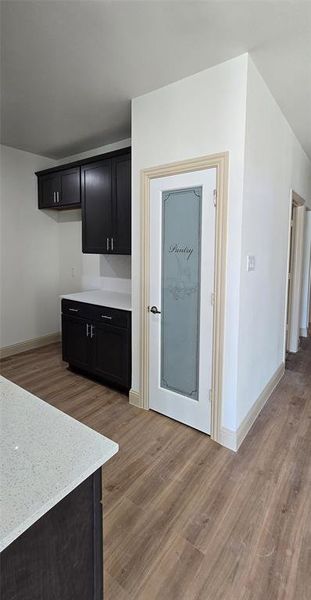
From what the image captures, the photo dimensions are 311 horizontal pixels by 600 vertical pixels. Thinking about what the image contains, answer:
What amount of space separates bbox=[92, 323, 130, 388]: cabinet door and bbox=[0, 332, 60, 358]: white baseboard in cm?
157

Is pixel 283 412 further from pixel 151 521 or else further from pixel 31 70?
pixel 31 70

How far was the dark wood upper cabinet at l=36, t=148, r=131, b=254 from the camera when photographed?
2994 mm

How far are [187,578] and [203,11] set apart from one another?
2.75 metres

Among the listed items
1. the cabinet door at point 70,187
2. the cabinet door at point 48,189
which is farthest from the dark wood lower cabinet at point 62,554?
the cabinet door at point 48,189

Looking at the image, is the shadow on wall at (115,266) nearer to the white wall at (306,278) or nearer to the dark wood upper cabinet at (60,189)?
the dark wood upper cabinet at (60,189)

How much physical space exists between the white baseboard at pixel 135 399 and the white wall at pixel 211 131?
86 cm

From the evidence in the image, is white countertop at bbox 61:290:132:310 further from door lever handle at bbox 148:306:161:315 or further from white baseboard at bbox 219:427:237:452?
white baseboard at bbox 219:427:237:452

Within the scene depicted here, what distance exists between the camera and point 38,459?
0.80 meters

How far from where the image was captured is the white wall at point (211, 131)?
2018mm

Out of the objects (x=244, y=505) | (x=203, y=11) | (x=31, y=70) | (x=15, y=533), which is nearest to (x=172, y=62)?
(x=203, y=11)

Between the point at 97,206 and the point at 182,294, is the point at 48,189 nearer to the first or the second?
the point at 97,206

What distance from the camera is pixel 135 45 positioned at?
74.6 inches

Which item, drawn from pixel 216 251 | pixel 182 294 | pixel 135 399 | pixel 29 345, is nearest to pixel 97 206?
Result: pixel 182 294

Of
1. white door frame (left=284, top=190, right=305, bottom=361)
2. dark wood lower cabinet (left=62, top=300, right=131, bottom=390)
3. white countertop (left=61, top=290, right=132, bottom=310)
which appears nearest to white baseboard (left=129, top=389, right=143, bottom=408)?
dark wood lower cabinet (left=62, top=300, right=131, bottom=390)
